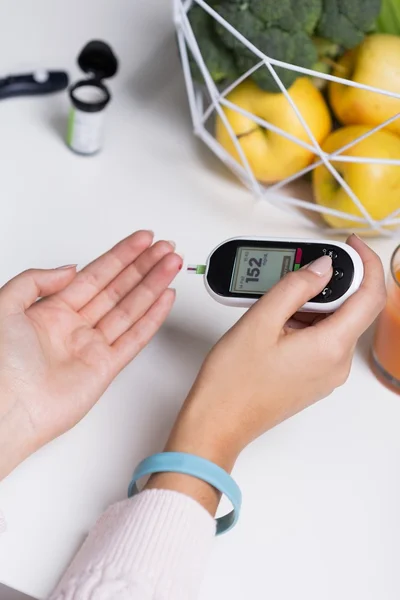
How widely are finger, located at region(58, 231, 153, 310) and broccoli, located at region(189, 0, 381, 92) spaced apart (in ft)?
0.60

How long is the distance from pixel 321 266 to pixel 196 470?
0.59ft

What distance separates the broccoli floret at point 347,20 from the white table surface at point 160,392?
0.18 metres

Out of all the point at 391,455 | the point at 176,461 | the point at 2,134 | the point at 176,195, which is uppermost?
the point at 2,134

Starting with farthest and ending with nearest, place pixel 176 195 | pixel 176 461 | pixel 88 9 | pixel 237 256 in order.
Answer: pixel 88 9 → pixel 176 195 → pixel 237 256 → pixel 176 461

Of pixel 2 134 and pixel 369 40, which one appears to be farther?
pixel 2 134

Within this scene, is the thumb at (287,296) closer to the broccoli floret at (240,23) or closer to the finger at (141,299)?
the finger at (141,299)

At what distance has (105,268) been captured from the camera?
68 cm

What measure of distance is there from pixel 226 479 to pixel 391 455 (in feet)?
0.54

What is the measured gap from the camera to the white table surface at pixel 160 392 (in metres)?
0.56

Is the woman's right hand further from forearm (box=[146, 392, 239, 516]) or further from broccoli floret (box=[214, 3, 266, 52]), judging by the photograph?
broccoli floret (box=[214, 3, 266, 52])

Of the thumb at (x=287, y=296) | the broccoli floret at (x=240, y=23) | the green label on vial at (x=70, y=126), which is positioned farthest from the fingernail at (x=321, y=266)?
the green label on vial at (x=70, y=126)

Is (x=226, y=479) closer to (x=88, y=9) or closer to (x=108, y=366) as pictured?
(x=108, y=366)

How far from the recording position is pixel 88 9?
38.8 inches

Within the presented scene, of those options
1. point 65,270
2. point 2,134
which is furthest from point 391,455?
point 2,134
